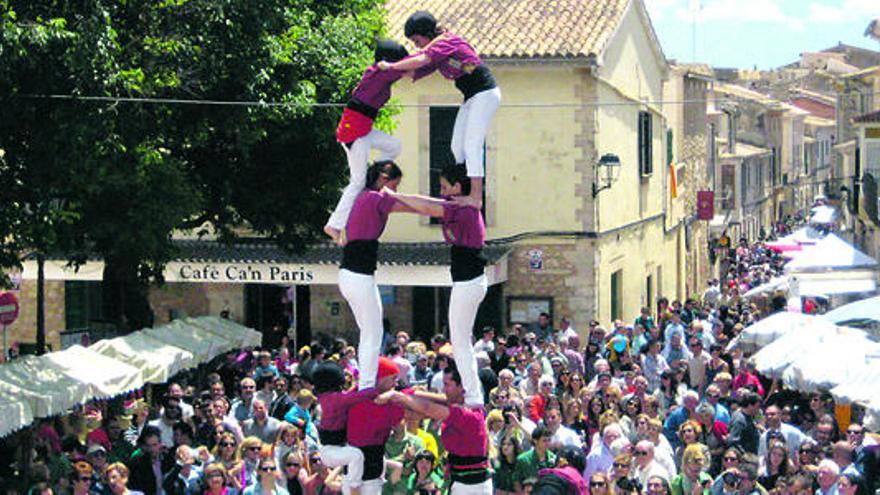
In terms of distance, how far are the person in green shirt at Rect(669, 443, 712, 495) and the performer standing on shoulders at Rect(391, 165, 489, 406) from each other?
2.97m

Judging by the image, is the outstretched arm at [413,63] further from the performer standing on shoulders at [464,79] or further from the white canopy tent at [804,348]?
the white canopy tent at [804,348]

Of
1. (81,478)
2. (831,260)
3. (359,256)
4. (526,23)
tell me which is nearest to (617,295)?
(831,260)

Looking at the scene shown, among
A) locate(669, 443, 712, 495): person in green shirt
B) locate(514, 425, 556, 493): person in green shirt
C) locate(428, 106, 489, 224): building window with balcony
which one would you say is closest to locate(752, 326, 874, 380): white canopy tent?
locate(669, 443, 712, 495): person in green shirt

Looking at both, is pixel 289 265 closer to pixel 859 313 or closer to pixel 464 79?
pixel 859 313

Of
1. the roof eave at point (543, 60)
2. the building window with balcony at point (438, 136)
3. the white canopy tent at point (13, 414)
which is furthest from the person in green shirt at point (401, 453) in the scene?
the roof eave at point (543, 60)

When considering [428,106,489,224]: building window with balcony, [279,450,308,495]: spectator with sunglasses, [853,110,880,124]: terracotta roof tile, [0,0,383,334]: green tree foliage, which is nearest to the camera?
[279,450,308,495]: spectator with sunglasses

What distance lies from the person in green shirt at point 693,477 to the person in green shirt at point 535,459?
3.65 feet

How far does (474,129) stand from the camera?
37.7 ft

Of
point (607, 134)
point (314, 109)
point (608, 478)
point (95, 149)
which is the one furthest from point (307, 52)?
point (608, 478)

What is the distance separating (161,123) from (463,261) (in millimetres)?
10006

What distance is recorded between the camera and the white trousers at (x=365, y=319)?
11.5m

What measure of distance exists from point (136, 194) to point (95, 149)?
2249 millimetres

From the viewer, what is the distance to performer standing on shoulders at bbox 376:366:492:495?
11422mm

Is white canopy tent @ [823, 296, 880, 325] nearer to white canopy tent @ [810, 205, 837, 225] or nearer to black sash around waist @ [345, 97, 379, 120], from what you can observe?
black sash around waist @ [345, 97, 379, 120]
